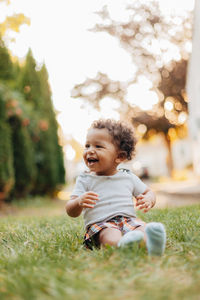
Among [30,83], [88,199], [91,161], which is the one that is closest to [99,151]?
[91,161]

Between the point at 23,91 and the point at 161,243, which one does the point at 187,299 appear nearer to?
the point at 161,243

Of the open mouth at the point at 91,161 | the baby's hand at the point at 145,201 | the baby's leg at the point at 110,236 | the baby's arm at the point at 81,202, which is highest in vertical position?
the open mouth at the point at 91,161

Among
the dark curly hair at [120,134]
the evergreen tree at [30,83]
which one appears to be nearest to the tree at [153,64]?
the evergreen tree at [30,83]

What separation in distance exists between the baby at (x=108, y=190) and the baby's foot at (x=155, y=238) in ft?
1.17

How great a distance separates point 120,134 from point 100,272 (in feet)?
4.26

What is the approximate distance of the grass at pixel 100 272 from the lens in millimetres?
1267

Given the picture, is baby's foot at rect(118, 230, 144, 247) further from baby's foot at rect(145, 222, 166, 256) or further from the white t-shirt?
the white t-shirt

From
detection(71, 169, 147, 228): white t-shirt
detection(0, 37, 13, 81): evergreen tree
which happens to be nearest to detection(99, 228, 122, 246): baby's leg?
detection(71, 169, 147, 228): white t-shirt

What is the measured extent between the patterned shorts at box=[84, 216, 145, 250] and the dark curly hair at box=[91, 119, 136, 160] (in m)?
0.57

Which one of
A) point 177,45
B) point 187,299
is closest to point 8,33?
point 187,299

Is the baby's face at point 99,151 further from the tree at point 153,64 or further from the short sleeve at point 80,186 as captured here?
the tree at point 153,64

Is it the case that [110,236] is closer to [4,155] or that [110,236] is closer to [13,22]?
[4,155]

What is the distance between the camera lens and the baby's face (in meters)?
2.45

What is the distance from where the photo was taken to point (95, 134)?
8.20 ft
